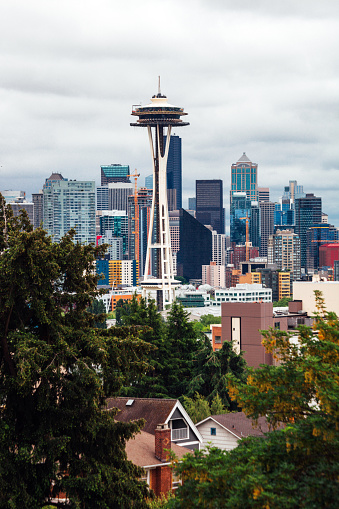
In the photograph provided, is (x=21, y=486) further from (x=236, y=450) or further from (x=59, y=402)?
(x=236, y=450)

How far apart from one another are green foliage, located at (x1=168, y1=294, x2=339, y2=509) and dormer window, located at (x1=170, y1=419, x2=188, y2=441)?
22.2 metres

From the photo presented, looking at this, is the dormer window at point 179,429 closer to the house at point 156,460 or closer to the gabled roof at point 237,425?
the gabled roof at point 237,425

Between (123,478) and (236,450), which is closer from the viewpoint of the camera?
(236,450)

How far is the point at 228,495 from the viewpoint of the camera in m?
Answer: 18.6

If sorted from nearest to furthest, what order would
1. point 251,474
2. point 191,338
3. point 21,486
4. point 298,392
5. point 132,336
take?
point 251,474 → point 298,392 → point 21,486 → point 132,336 → point 191,338

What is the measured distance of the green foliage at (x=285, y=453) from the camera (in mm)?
17516

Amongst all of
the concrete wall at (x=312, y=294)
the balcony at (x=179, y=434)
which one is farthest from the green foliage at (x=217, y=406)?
the concrete wall at (x=312, y=294)

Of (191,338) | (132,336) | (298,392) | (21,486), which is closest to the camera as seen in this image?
(298,392)

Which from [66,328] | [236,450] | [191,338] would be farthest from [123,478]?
[191,338]

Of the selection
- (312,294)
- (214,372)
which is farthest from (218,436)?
(312,294)

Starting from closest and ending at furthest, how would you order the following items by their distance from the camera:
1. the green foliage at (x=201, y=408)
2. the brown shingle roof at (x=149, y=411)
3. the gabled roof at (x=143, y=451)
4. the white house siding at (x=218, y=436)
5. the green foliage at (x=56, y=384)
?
the green foliage at (x=56, y=384), the gabled roof at (x=143, y=451), the brown shingle roof at (x=149, y=411), the white house siding at (x=218, y=436), the green foliage at (x=201, y=408)

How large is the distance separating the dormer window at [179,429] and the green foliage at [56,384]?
14.6m

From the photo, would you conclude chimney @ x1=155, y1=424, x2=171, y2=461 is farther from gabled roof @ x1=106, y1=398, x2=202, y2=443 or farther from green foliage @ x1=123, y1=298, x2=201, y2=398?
green foliage @ x1=123, y1=298, x2=201, y2=398

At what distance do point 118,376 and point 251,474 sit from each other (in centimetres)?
1041
